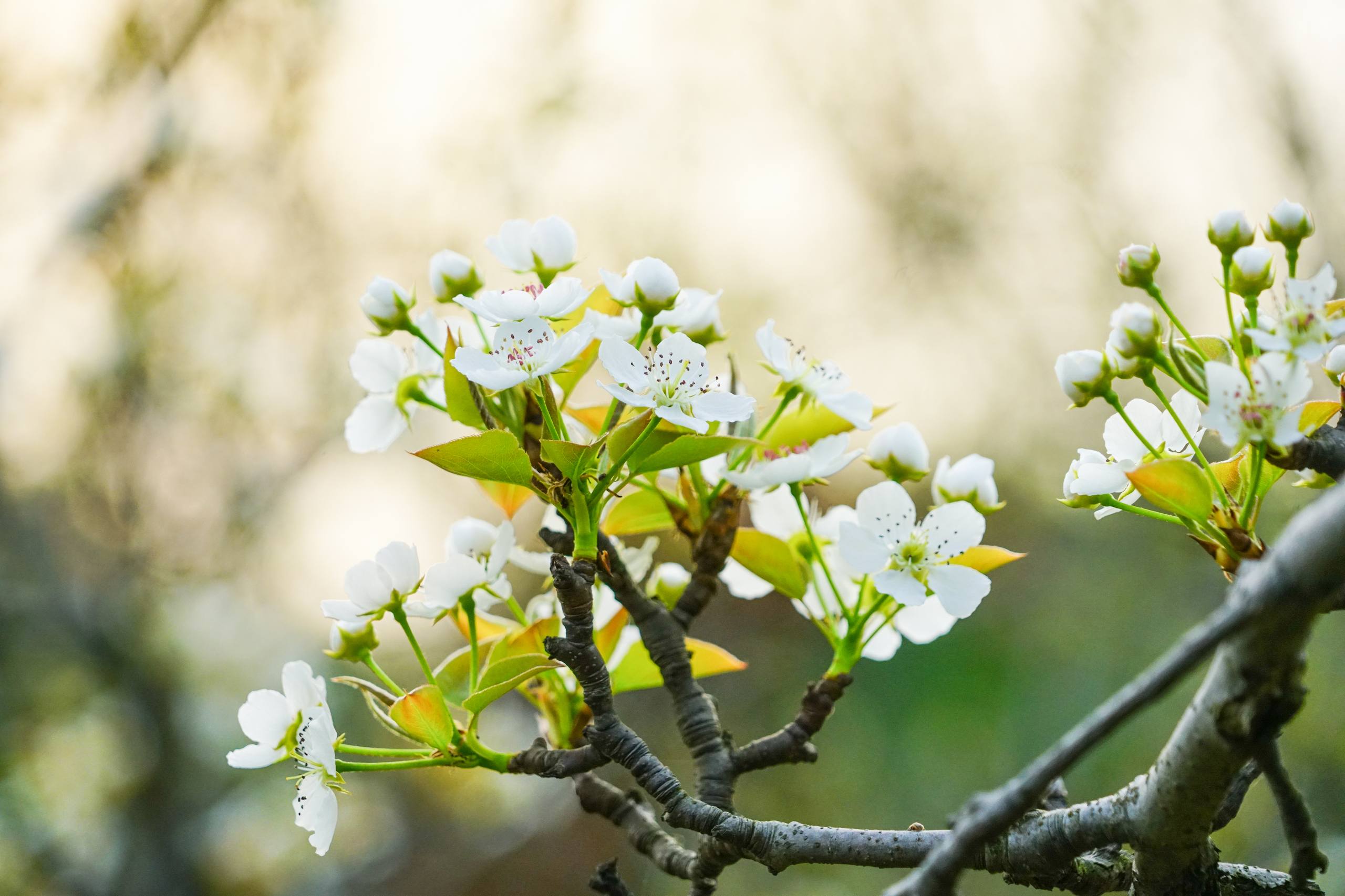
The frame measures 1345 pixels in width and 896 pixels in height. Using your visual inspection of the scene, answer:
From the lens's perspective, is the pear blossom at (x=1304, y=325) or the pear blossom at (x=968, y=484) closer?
the pear blossom at (x=1304, y=325)

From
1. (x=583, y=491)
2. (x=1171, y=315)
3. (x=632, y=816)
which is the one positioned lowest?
(x=632, y=816)

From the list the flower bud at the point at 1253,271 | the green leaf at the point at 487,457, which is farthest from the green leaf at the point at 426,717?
the flower bud at the point at 1253,271

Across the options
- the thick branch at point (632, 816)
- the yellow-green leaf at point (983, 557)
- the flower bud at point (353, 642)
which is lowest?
the thick branch at point (632, 816)

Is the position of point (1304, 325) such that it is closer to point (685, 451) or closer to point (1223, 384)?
point (1223, 384)

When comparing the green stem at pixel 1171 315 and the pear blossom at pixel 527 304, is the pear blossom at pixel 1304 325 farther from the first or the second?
the pear blossom at pixel 527 304

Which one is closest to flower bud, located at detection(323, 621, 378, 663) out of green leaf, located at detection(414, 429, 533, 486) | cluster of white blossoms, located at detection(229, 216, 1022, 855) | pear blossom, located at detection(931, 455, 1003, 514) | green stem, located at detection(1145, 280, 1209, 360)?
cluster of white blossoms, located at detection(229, 216, 1022, 855)

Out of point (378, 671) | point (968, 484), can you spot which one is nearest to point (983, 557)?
point (968, 484)

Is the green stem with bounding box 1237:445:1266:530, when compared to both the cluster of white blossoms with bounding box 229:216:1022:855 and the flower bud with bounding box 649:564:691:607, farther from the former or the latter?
the flower bud with bounding box 649:564:691:607
